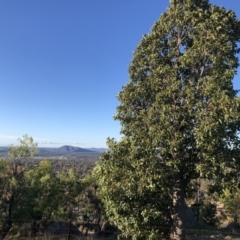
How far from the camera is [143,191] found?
8438mm

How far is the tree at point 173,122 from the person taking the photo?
8.41 metres

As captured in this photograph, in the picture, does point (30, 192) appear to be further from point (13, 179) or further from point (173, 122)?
point (173, 122)

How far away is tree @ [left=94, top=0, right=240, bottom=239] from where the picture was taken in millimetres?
8406

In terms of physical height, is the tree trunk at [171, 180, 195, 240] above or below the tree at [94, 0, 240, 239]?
below

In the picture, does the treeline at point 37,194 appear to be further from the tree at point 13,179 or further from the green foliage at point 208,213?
the green foliage at point 208,213

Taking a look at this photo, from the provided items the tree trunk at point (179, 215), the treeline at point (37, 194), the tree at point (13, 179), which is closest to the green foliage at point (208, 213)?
the treeline at point (37, 194)

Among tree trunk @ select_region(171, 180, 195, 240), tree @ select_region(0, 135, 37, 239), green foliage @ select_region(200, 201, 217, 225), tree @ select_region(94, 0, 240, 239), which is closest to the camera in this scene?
tree @ select_region(94, 0, 240, 239)

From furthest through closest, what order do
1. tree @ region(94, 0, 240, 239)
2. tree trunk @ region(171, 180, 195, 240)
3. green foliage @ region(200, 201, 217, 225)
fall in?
green foliage @ region(200, 201, 217, 225), tree trunk @ region(171, 180, 195, 240), tree @ region(94, 0, 240, 239)

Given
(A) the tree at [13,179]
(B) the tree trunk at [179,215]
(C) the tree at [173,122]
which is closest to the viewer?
(C) the tree at [173,122]

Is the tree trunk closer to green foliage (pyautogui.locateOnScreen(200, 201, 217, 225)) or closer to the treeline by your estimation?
the treeline

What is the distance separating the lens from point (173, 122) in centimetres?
907

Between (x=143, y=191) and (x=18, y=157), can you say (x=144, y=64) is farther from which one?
(x=18, y=157)

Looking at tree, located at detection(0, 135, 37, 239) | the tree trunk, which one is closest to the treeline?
tree, located at detection(0, 135, 37, 239)

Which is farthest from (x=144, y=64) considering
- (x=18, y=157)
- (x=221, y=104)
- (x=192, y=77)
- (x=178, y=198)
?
(x=18, y=157)
